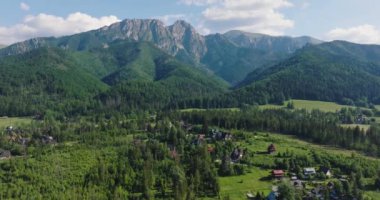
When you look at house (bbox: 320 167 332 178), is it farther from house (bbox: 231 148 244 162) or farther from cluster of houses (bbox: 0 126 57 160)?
cluster of houses (bbox: 0 126 57 160)

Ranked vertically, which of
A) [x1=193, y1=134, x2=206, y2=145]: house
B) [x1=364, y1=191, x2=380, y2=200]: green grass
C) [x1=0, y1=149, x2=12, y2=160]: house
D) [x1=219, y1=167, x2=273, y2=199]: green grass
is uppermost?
[x1=193, y1=134, x2=206, y2=145]: house

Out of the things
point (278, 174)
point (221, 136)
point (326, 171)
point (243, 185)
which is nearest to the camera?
point (243, 185)

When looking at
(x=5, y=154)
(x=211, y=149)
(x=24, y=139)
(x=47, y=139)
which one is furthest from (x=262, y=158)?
(x=24, y=139)

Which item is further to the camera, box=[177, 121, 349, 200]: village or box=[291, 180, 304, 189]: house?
box=[291, 180, 304, 189]: house

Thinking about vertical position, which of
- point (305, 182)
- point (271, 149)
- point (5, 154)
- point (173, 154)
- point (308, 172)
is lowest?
point (305, 182)

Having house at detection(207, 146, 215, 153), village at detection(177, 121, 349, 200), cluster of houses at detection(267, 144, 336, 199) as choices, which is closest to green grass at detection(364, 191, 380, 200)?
village at detection(177, 121, 349, 200)

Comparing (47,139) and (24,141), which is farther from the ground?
(47,139)

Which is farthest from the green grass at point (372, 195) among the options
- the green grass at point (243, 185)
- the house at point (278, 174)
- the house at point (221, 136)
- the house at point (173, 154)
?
the house at point (221, 136)

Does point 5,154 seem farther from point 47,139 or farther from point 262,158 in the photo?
point 262,158

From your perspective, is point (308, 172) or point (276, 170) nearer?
point (308, 172)
